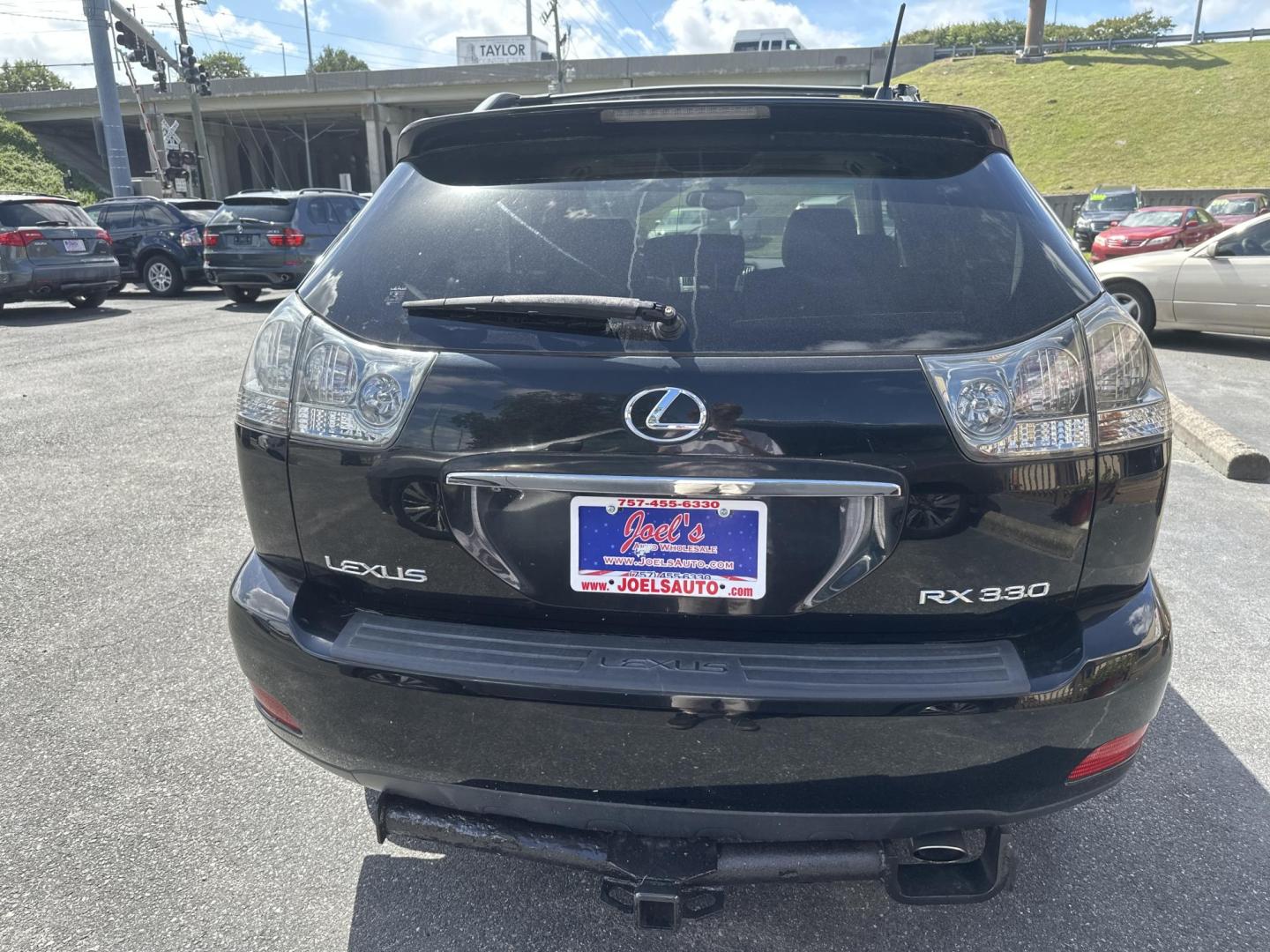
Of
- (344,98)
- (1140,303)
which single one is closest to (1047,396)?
(1140,303)

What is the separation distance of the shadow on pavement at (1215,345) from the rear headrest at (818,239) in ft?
32.4

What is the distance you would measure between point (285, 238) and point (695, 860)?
14.6 meters

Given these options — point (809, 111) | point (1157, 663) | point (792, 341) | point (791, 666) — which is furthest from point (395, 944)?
point (809, 111)

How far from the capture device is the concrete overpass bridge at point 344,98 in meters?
51.4

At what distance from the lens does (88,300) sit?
14.6 metres

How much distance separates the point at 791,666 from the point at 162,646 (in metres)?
2.77

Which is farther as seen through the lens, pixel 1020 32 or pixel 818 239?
pixel 1020 32

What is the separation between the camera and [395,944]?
2.08 metres

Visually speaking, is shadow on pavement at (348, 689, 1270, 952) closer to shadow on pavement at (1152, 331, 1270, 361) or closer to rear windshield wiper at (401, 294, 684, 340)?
rear windshield wiper at (401, 294, 684, 340)

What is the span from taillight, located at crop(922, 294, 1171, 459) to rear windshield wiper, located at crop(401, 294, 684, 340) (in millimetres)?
514

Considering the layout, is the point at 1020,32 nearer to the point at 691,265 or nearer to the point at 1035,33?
the point at 1035,33

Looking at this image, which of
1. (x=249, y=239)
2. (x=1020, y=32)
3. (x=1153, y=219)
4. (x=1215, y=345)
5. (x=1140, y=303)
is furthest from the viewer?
(x=1020, y=32)

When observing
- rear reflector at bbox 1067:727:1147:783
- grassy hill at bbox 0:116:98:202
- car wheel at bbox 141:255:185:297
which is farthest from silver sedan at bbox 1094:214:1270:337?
grassy hill at bbox 0:116:98:202

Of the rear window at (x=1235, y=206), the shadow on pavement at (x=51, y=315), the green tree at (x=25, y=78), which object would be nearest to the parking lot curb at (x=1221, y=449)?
the shadow on pavement at (x=51, y=315)
